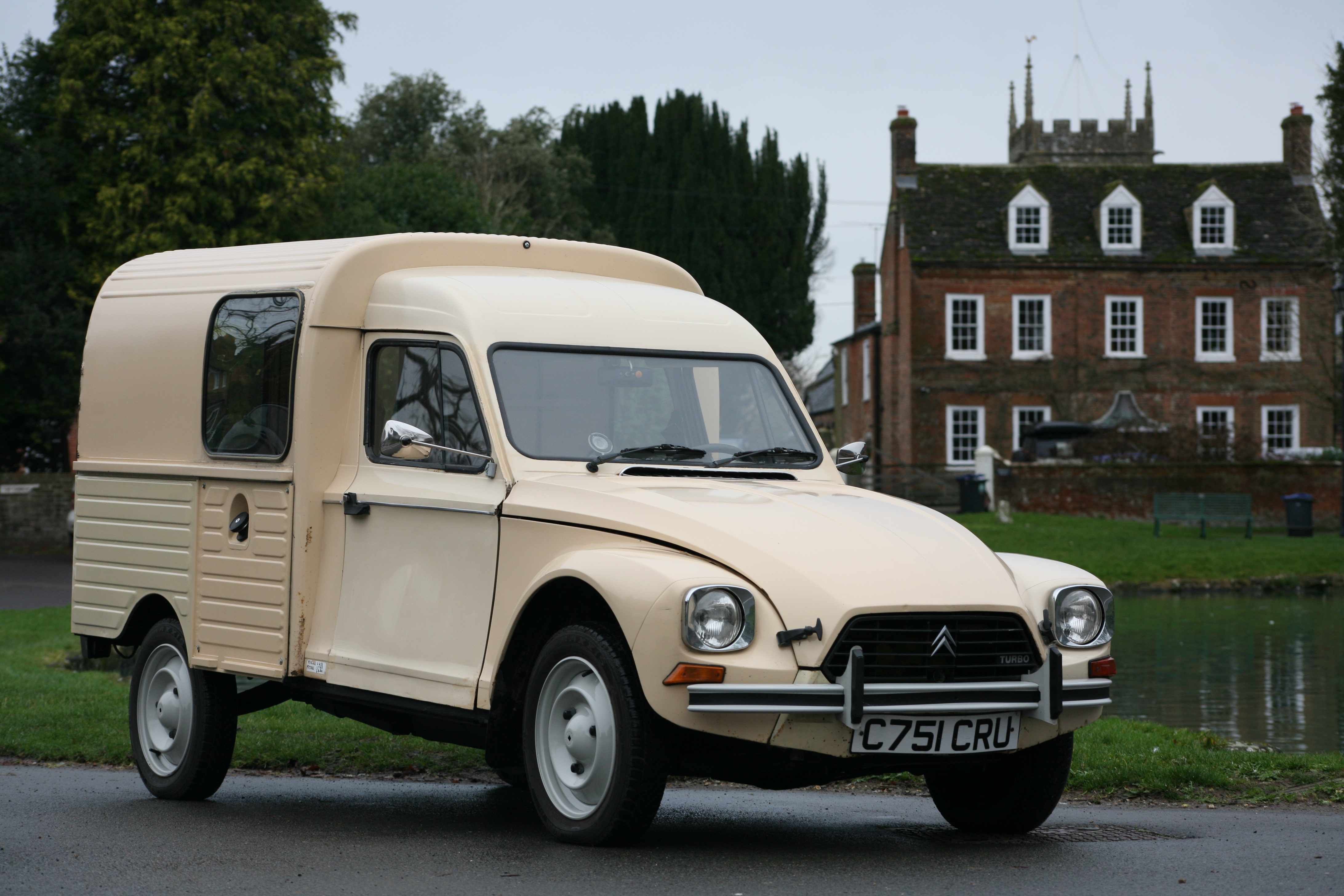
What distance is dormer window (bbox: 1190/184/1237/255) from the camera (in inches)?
2042

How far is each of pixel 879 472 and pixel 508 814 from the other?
1588 inches

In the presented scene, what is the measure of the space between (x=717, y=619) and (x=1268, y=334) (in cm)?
4962

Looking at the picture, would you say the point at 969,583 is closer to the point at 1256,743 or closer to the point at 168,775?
the point at 168,775

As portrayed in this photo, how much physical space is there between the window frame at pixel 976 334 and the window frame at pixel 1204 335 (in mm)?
6894

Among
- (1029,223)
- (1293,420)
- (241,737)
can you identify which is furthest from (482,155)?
(241,737)

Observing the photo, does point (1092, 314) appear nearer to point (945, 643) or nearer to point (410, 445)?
point (410, 445)

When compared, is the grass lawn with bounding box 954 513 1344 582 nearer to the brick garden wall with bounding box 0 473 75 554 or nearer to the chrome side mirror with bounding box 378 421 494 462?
the brick garden wall with bounding box 0 473 75 554

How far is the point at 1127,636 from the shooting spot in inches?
779

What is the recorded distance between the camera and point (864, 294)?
6091 cm

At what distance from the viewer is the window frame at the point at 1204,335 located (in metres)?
51.7

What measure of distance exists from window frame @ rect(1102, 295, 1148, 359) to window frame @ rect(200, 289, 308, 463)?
46.0 meters

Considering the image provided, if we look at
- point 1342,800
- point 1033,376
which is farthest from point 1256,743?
point 1033,376

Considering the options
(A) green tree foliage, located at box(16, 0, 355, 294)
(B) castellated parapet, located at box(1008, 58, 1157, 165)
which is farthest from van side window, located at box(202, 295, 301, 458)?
(B) castellated parapet, located at box(1008, 58, 1157, 165)

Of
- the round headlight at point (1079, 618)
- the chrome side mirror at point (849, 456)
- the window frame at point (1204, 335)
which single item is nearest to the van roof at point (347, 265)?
the chrome side mirror at point (849, 456)
